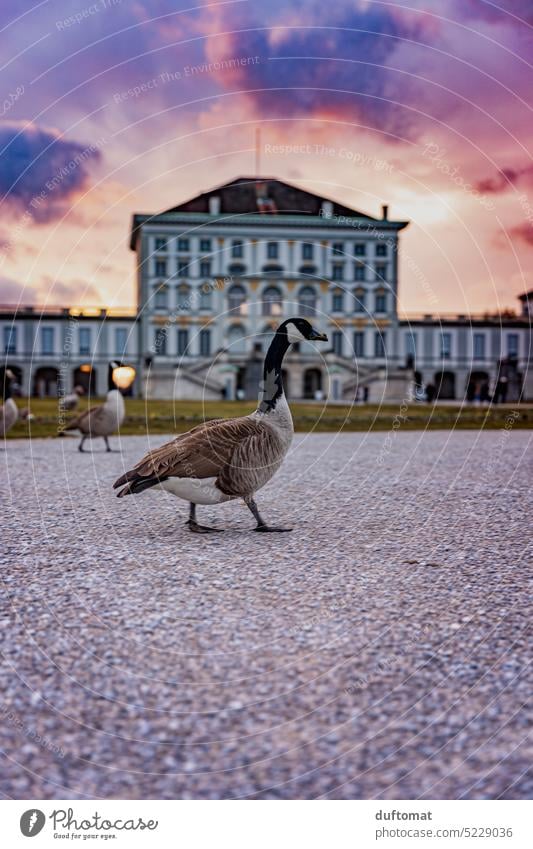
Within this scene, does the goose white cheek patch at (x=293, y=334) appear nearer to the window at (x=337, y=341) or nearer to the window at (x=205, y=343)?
the window at (x=337, y=341)

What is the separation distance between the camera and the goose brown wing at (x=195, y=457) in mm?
5902

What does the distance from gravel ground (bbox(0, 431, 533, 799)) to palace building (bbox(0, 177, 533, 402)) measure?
52584 mm

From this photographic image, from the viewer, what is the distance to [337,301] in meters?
65.2

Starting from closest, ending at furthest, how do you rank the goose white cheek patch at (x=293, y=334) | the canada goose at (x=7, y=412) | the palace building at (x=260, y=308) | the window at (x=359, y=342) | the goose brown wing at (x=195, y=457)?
the goose brown wing at (x=195, y=457), the goose white cheek patch at (x=293, y=334), the canada goose at (x=7, y=412), the palace building at (x=260, y=308), the window at (x=359, y=342)

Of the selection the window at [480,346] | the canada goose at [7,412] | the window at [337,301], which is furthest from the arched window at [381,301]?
the canada goose at [7,412]

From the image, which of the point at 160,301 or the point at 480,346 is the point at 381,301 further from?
the point at 160,301

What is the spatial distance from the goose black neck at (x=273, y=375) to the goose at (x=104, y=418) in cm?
672

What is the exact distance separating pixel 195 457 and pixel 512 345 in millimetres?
66627

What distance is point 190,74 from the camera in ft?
28.5

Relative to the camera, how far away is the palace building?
202 feet

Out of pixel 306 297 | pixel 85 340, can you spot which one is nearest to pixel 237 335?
pixel 306 297

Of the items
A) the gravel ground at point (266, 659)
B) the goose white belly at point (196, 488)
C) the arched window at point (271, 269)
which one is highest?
the arched window at point (271, 269)
